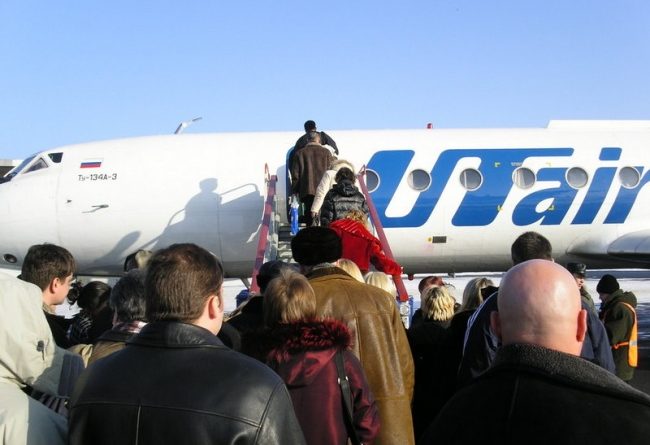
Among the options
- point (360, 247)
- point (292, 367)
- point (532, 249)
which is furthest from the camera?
point (360, 247)

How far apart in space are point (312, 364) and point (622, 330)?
6224 mm

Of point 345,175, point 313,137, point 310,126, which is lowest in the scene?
point 345,175

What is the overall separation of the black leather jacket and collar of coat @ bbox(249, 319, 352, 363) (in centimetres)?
93

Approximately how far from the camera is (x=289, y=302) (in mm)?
3768

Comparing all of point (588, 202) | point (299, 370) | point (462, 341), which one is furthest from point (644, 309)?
point (299, 370)

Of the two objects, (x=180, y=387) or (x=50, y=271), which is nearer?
(x=180, y=387)

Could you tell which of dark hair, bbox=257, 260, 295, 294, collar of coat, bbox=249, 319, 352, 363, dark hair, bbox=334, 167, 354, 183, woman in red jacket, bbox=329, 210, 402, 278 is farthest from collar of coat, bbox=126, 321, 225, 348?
dark hair, bbox=334, 167, 354, 183

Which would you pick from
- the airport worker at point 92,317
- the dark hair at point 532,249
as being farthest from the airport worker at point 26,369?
the dark hair at point 532,249

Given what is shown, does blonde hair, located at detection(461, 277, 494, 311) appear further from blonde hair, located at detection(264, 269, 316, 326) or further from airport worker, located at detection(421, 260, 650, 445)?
airport worker, located at detection(421, 260, 650, 445)

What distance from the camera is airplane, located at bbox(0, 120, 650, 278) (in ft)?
45.0

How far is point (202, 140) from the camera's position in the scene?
47.3 feet

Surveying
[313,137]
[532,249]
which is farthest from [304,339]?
[313,137]

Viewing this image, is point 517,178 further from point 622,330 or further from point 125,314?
point 125,314

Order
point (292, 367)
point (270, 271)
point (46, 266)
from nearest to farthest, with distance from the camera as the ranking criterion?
1. point (292, 367)
2. point (46, 266)
3. point (270, 271)
